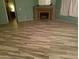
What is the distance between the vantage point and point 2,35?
15.5 ft

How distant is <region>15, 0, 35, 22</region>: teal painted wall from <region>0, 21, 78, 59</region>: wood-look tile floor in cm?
47

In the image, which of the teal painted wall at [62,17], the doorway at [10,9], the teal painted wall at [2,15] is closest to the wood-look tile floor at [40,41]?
the teal painted wall at [62,17]

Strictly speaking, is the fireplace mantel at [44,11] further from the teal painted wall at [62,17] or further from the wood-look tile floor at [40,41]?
the wood-look tile floor at [40,41]

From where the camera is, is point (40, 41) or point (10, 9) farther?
point (10, 9)

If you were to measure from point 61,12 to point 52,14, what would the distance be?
45cm

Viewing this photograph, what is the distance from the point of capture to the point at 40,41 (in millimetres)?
4113

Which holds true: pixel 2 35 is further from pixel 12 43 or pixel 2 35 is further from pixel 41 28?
pixel 41 28

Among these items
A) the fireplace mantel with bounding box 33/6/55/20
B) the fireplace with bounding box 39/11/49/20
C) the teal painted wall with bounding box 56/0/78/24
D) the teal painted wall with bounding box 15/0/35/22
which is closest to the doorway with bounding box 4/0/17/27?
the teal painted wall with bounding box 15/0/35/22

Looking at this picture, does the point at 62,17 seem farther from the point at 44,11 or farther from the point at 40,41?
the point at 40,41

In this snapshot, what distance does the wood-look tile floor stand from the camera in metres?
3.38

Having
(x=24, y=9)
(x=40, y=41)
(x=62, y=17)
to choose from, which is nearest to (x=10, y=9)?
(x=24, y=9)

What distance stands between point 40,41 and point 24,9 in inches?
92.2

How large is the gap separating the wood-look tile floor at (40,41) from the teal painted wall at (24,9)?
0.47m

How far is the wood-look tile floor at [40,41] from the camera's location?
3.38 meters
